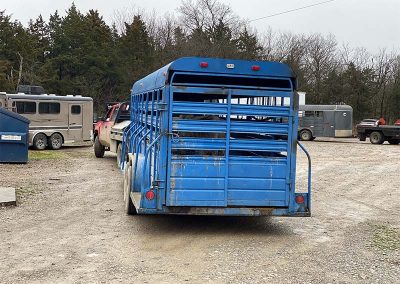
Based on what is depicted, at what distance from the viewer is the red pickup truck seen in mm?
15570

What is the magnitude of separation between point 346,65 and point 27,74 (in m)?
38.6

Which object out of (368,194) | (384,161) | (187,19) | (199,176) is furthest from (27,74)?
(199,176)

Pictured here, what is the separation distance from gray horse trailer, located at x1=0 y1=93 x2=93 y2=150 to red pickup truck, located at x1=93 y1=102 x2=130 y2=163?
4915 mm

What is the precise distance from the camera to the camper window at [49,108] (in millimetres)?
23141

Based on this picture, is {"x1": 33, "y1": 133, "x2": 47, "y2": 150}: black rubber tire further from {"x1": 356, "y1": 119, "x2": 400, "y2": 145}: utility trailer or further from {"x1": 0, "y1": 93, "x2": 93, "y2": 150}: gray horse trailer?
{"x1": 356, "y1": 119, "x2": 400, "y2": 145}: utility trailer

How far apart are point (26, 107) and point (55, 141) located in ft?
6.96

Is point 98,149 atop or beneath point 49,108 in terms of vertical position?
beneath

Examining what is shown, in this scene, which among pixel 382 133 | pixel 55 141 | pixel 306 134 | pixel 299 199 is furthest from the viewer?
pixel 306 134

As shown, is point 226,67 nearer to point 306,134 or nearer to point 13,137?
point 13,137

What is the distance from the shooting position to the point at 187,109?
710 centimetres

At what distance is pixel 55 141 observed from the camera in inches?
937

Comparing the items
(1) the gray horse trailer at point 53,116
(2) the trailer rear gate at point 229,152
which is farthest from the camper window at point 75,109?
(2) the trailer rear gate at point 229,152

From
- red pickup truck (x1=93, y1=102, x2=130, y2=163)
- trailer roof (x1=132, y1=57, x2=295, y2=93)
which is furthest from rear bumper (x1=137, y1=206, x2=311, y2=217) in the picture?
red pickup truck (x1=93, y1=102, x2=130, y2=163)

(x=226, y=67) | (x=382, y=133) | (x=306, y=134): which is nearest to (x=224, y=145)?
(x=226, y=67)
